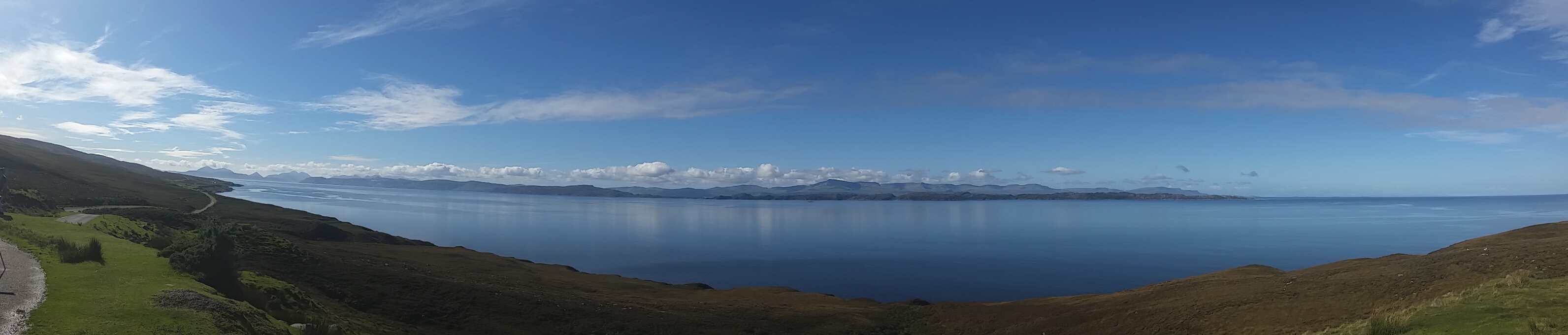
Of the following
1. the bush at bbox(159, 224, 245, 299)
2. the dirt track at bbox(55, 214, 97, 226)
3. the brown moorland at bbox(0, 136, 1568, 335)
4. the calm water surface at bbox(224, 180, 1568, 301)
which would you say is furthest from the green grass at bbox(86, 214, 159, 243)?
the calm water surface at bbox(224, 180, 1568, 301)

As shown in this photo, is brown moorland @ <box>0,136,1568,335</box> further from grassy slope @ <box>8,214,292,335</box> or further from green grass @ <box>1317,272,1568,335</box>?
grassy slope @ <box>8,214,292,335</box>

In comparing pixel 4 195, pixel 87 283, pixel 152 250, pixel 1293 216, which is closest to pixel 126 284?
pixel 87 283

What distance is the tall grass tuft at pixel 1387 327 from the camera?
49.2 ft

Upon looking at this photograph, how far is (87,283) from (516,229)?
108 metres

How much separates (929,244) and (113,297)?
9066 cm

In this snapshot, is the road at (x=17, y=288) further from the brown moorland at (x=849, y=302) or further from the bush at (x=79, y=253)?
the brown moorland at (x=849, y=302)

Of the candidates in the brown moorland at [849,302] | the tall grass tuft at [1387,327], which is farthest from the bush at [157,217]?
the tall grass tuft at [1387,327]

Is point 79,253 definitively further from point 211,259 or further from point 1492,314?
point 1492,314

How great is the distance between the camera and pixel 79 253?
18.5 meters

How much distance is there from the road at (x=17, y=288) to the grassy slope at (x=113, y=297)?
0.16 metres

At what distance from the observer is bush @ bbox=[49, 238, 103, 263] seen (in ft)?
59.4

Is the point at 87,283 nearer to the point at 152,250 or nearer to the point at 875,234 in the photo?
the point at 152,250

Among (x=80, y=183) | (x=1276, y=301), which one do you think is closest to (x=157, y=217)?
(x=80, y=183)

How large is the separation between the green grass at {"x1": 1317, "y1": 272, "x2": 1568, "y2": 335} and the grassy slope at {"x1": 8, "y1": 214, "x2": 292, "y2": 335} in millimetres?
28359
